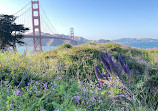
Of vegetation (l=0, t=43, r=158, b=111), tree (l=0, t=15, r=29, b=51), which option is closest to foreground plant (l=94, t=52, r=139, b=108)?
vegetation (l=0, t=43, r=158, b=111)

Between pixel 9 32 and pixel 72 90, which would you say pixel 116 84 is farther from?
pixel 9 32

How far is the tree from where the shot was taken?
10.0m

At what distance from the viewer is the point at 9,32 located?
1062 cm

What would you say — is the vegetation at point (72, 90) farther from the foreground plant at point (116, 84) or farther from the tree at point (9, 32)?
the tree at point (9, 32)

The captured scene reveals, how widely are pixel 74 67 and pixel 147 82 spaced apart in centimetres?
169

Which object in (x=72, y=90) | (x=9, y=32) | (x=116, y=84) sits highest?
(x=9, y=32)

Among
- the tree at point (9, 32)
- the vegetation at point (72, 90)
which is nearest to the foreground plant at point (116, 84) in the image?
the vegetation at point (72, 90)

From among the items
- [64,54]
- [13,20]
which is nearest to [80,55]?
[64,54]

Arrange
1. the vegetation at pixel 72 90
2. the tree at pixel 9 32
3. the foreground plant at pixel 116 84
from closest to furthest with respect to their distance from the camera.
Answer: the vegetation at pixel 72 90 → the foreground plant at pixel 116 84 → the tree at pixel 9 32

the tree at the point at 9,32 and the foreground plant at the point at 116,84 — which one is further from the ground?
the tree at the point at 9,32

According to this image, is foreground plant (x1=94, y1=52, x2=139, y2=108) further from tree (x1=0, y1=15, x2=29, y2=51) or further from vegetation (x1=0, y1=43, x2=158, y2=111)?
tree (x1=0, y1=15, x2=29, y2=51)

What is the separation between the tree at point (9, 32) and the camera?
1005 cm

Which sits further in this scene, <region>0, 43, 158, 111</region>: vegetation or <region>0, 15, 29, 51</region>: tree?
<region>0, 15, 29, 51</region>: tree

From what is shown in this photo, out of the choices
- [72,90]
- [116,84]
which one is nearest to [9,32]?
[72,90]
